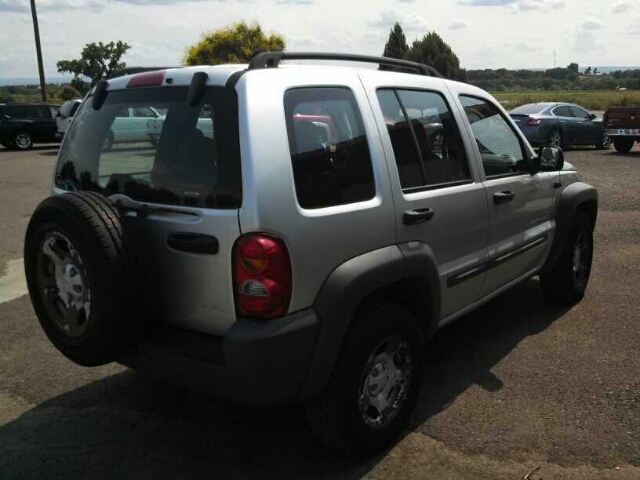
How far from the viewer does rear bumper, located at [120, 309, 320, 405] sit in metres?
2.58

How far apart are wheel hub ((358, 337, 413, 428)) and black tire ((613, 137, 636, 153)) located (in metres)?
17.5

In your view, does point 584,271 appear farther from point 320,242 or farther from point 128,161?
point 128,161

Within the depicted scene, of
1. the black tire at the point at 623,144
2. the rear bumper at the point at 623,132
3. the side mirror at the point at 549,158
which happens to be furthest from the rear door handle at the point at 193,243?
the black tire at the point at 623,144

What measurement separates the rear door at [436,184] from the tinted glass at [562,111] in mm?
16088

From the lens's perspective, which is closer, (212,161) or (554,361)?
(212,161)

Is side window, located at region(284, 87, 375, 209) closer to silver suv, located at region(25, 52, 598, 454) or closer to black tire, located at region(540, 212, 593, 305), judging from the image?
silver suv, located at region(25, 52, 598, 454)

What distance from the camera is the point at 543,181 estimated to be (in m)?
4.69

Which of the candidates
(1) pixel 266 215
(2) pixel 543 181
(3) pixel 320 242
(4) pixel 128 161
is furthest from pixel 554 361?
(4) pixel 128 161

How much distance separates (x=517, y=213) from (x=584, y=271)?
1533mm

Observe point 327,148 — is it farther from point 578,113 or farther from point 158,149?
point 578,113

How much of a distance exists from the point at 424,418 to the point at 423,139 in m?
1.52

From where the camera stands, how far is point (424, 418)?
3539mm

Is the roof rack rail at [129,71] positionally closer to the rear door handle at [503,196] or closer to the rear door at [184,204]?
the rear door at [184,204]

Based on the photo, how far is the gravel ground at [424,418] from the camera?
10.2ft
